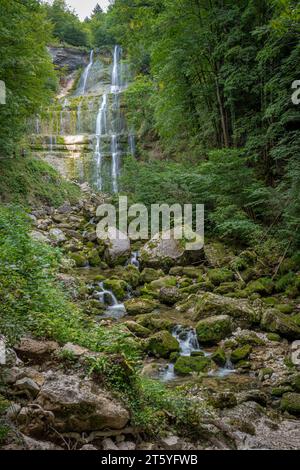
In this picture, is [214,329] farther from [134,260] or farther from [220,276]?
[134,260]

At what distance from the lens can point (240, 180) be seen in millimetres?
10133

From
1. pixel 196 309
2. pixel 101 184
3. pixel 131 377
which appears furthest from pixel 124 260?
pixel 101 184

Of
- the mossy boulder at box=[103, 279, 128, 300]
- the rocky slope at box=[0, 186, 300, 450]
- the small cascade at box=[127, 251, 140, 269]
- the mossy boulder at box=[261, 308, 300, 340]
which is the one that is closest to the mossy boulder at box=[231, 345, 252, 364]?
the rocky slope at box=[0, 186, 300, 450]

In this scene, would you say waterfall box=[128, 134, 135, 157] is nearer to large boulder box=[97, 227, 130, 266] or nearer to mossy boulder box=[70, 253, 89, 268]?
large boulder box=[97, 227, 130, 266]

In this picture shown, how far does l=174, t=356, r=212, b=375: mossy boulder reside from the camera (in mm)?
5352

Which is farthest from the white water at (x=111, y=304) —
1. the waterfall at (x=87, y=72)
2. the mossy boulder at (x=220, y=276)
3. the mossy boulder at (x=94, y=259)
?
the waterfall at (x=87, y=72)

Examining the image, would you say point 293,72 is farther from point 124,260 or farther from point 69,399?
point 69,399

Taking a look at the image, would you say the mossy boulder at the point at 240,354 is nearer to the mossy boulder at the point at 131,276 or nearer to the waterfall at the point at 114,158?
the mossy boulder at the point at 131,276

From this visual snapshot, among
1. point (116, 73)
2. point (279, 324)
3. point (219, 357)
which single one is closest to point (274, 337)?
point (279, 324)

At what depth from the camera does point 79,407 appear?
2896 millimetres

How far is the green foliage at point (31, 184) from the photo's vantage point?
13578 mm

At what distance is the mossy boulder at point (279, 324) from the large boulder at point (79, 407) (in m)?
4.17

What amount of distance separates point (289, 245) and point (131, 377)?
20.8 ft

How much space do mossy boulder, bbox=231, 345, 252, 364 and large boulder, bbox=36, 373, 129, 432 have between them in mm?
3124
